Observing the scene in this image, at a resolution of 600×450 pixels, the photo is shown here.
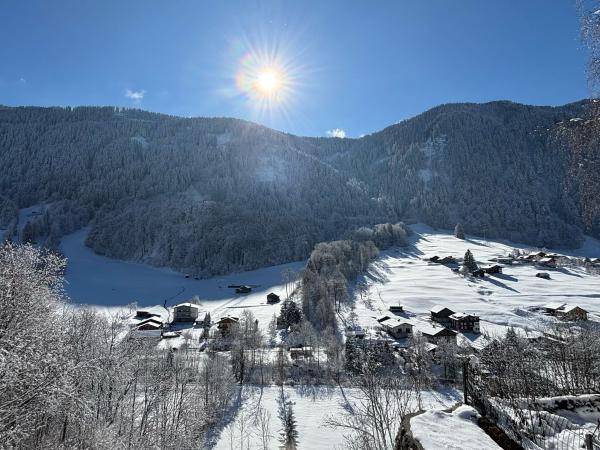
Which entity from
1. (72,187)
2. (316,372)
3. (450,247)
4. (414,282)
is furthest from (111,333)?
(72,187)

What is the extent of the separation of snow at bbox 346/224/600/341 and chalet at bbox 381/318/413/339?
11.8ft

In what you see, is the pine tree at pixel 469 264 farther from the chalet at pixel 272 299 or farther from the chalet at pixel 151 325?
the chalet at pixel 151 325

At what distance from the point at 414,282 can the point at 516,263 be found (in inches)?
1691

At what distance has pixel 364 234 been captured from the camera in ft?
443

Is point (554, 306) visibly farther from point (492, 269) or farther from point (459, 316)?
point (492, 269)

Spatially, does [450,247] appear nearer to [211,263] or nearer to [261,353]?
[211,263]

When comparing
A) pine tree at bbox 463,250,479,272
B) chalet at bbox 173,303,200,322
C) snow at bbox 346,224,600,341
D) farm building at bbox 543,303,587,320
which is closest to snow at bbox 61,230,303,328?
chalet at bbox 173,303,200,322

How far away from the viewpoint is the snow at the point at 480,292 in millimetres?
62219

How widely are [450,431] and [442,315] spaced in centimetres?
6189

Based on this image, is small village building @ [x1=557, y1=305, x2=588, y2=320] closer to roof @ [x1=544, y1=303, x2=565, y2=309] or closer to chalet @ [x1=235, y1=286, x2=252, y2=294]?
roof @ [x1=544, y1=303, x2=565, y2=309]

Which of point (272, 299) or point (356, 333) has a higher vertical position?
point (356, 333)

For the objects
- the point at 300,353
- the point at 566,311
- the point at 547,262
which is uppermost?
the point at 547,262

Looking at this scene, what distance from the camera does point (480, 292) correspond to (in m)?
77.3

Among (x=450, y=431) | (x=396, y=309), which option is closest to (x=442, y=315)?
(x=396, y=309)
